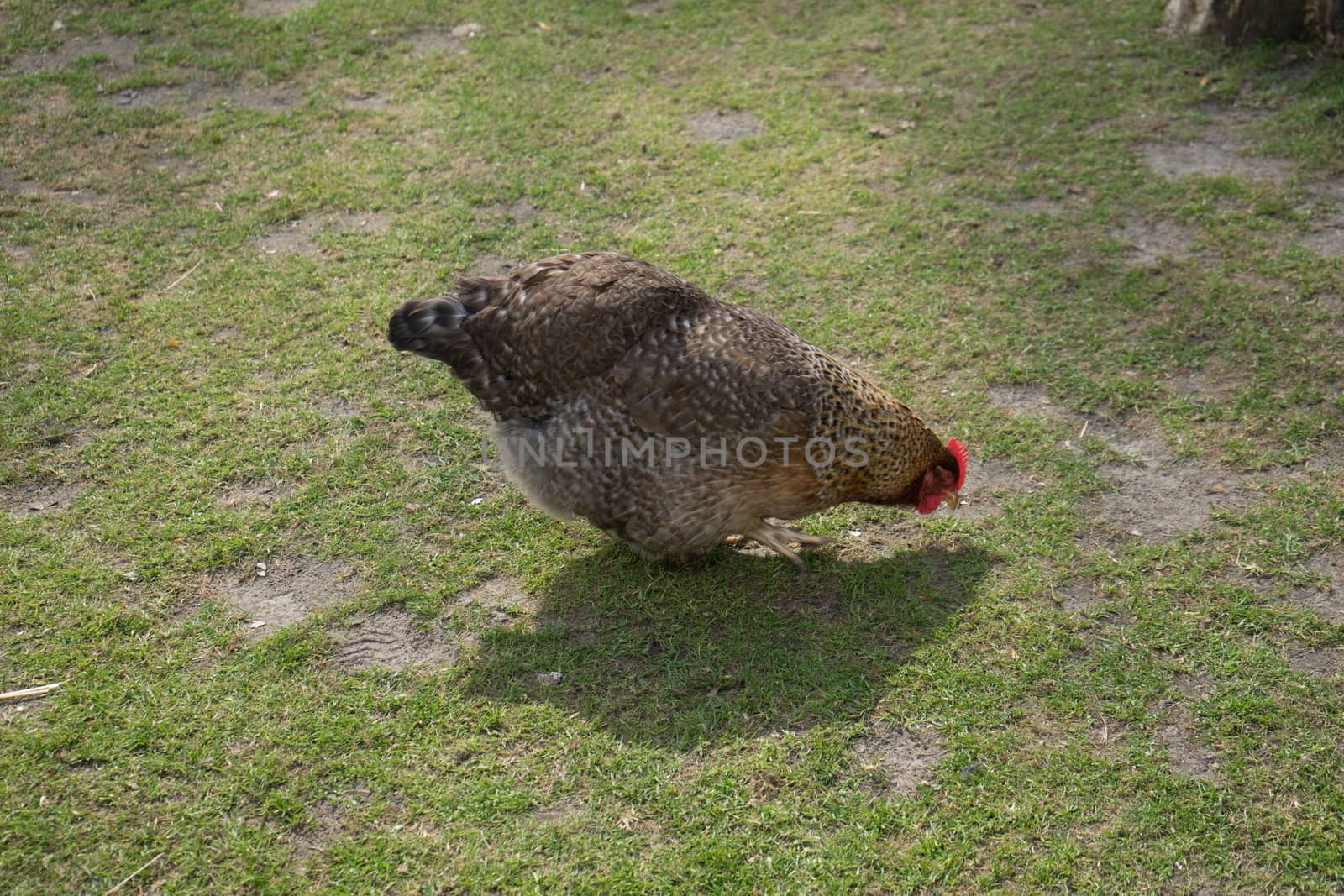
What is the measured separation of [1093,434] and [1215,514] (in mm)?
707

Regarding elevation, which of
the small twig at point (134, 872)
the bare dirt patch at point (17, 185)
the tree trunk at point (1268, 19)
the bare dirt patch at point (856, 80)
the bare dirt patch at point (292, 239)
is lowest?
the small twig at point (134, 872)

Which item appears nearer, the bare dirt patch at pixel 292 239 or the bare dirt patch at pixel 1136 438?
the bare dirt patch at pixel 1136 438

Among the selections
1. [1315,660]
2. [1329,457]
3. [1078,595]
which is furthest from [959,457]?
[1329,457]

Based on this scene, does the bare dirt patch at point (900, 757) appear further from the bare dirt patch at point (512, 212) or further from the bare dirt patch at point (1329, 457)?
the bare dirt patch at point (512, 212)

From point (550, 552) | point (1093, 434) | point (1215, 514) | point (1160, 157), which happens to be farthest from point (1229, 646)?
point (1160, 157)

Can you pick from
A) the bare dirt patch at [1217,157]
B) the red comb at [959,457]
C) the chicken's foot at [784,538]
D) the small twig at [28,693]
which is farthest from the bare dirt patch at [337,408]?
→ the bare dirt patch at [1217,157]

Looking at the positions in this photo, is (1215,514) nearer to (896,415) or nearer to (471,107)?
(896,415)

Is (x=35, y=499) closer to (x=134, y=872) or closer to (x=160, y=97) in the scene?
(x=134, y=872)

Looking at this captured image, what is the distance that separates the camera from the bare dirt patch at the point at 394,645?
409cm

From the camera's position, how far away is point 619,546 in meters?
4.71

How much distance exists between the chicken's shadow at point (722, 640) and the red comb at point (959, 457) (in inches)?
12.5

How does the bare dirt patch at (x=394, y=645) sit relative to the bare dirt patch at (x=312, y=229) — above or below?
below

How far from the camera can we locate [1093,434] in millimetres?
5156

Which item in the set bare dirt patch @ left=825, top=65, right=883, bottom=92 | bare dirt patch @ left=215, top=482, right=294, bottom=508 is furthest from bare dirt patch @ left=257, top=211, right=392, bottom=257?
bare dirt patch @ left=825, top=65, right=883, bottom=92
